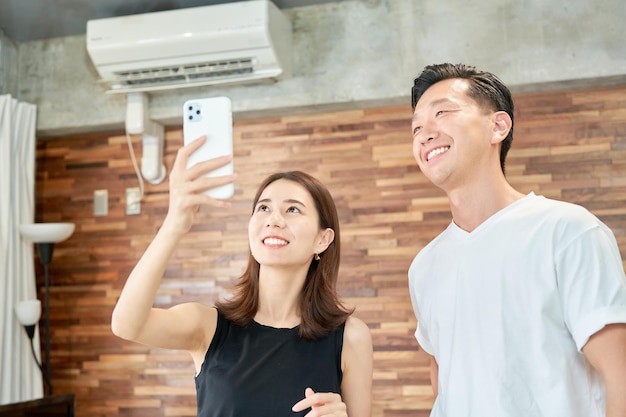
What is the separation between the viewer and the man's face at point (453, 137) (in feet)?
4.83

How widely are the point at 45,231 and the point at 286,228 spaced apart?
2.37 m

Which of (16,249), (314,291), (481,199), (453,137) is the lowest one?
(314,291)

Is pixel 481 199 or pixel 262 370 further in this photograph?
pixel 262 370

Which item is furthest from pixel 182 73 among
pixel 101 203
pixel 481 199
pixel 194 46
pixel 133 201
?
pixel 481 199

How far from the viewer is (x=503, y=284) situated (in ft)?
4.46

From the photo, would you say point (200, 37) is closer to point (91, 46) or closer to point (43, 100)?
point (91, 46)

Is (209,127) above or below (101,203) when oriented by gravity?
below

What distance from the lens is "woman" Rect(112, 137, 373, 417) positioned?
1.55 meters

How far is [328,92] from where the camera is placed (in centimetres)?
353

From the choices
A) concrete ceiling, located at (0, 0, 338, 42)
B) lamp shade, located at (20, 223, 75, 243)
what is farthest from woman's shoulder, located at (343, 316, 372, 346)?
lamp shade, located at (20, 223, 75, 243)

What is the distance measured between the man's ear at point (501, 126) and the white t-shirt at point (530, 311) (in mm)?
164

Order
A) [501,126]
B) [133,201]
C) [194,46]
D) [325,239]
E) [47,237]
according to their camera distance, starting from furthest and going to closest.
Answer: [133,201] → [47,237] → [194,46] → [325,239] → [501,126]

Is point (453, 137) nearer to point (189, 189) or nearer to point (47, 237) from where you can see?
point (189, 189)

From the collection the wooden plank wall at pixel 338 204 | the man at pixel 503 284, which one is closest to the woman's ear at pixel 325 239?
the man at pixel 503 284
